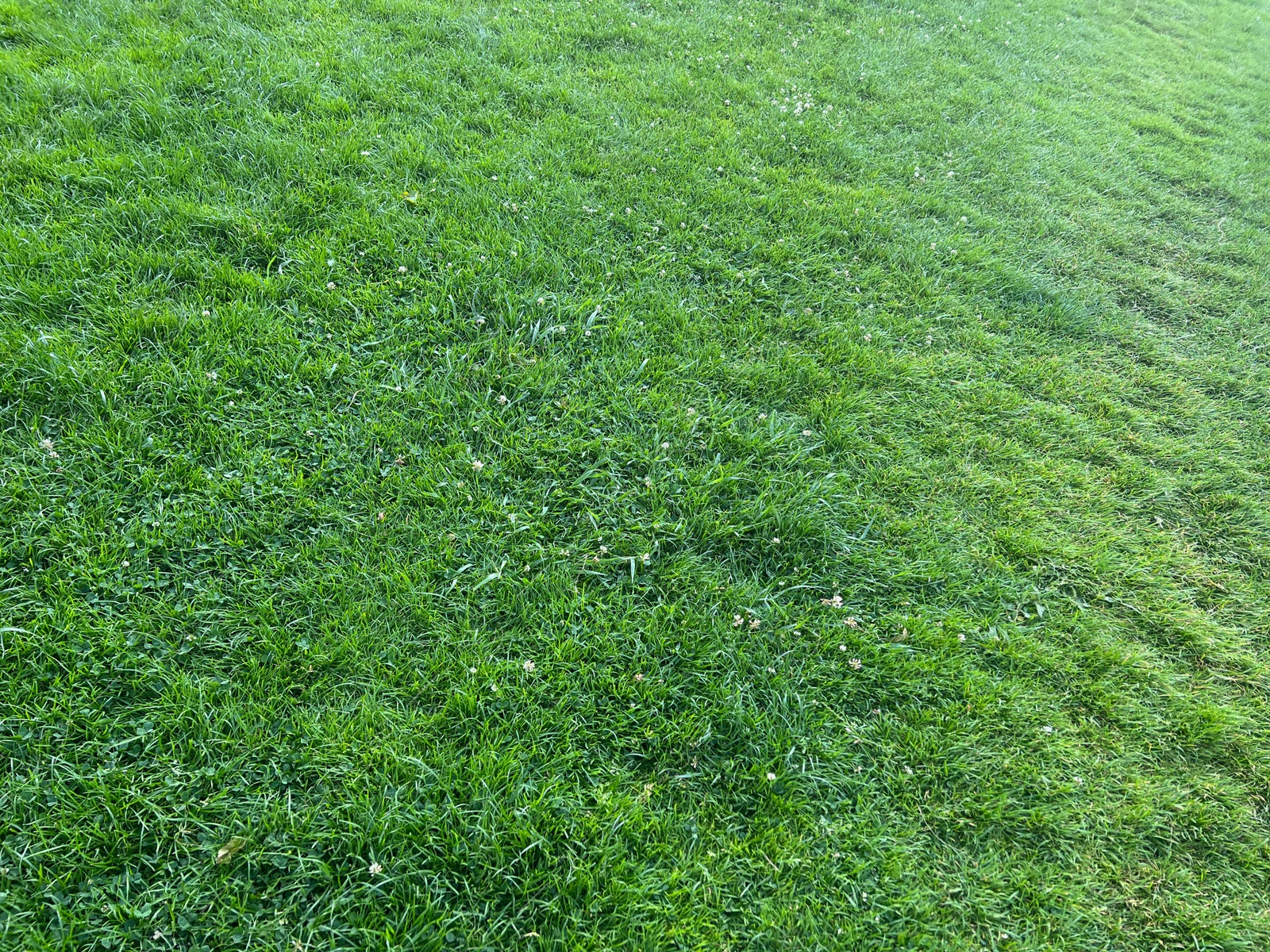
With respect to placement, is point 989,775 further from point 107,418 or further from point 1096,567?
point 107,418

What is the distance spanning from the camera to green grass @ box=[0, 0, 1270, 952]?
202 cm

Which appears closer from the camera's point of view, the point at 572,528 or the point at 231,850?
the point at 231,850

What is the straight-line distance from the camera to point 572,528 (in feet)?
9.40

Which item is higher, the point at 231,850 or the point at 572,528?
the point at 572,528

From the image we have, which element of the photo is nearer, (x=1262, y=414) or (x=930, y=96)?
(x=1262, y=414)

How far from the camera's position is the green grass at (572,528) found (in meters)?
2.02

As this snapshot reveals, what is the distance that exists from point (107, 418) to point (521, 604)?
5.94 ft

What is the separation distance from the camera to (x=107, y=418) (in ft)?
9.02

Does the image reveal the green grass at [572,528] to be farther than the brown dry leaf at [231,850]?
Yes

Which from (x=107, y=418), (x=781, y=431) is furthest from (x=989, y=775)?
(x=107, y=418)

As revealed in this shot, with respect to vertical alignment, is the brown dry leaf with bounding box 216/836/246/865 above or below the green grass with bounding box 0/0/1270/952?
below

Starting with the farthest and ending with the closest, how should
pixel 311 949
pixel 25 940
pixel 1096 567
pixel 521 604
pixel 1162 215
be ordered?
1. pixel 1162 215
2. pixel 1096 567
3. pixel 521 604
4. pixel 311 949
5. pixel 25 940

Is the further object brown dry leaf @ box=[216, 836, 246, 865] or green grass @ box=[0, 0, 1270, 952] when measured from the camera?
green grass @ box=[0, 0, 1270, 952]

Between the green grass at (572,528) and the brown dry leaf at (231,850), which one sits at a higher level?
the green grass at (572,528)
